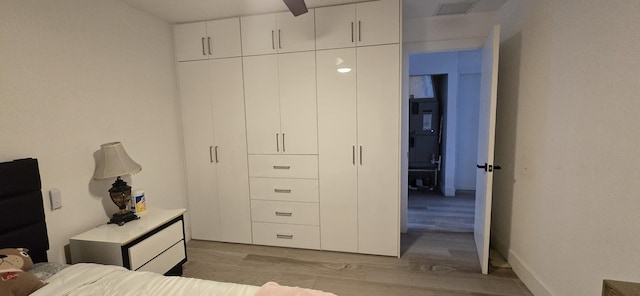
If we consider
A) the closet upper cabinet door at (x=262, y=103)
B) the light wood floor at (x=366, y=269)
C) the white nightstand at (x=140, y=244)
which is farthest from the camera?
the closet upper cabinet door at (x=262, y=103)

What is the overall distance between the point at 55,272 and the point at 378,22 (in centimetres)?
283

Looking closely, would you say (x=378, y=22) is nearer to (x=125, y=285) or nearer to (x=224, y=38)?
(x=224, y=38)

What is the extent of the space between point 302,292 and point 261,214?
5.76ft

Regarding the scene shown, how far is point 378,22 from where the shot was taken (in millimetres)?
2438

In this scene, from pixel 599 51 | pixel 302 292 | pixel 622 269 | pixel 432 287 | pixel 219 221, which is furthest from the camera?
pixel 219 221

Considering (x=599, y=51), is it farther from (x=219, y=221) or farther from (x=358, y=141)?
(x=219, y=221)

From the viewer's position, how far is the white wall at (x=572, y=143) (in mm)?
1359

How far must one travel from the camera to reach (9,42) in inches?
64.2

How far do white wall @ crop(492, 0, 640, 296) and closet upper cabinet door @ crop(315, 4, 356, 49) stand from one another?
1.43 meters

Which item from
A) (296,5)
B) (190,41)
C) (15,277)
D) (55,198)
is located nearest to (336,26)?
(296,5)

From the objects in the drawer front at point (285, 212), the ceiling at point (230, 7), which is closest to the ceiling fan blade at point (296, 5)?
the ceiling at point (230, 7)

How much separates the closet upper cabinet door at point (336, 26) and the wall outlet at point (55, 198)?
2.29 metres

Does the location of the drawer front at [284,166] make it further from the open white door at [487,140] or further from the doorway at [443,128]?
the doorway at [443,128]

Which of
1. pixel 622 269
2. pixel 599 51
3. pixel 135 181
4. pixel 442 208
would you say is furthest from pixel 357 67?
pixel 442 208
